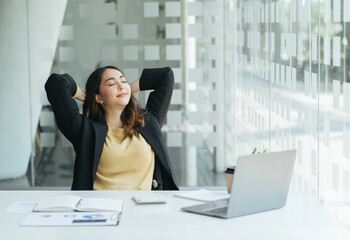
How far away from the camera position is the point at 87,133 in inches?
128

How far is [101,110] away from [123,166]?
36 cm

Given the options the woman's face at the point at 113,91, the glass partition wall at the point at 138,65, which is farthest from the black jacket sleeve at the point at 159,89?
the glass partition wall at the point at 138,65

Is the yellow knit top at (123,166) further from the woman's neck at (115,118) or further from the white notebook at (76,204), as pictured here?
the white notebook at (76,204)

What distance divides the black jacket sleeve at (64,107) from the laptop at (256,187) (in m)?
1.03

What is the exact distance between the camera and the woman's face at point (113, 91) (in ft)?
11.0

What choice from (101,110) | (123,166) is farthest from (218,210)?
(101,110)

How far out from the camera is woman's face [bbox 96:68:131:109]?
334cm

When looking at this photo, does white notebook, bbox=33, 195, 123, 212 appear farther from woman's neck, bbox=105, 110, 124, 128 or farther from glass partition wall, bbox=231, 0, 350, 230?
glass partition wall, bbox=231, 0, 350, 230

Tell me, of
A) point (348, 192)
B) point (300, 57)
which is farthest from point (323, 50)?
point (348, 192)

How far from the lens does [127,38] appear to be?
565 cm

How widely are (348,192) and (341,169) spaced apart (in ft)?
0.44

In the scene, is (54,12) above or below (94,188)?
above

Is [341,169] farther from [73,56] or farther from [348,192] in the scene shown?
[73,56]

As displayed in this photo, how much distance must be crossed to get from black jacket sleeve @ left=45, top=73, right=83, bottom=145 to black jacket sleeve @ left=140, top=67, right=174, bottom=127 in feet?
1.46
